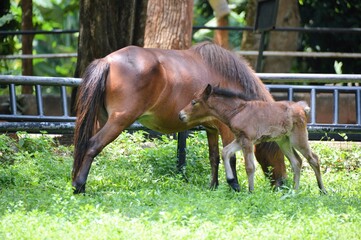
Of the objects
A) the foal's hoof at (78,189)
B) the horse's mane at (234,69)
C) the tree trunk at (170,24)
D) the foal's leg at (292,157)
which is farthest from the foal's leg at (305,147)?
the tree trunk at (170,24)

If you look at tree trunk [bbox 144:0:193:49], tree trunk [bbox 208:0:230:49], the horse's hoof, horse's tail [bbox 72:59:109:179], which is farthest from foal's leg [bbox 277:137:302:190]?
tree trunk [bbox 208:0:230:49]

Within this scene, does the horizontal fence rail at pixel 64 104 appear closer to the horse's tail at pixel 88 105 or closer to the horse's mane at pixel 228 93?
the horse's tail at pixel 88 105

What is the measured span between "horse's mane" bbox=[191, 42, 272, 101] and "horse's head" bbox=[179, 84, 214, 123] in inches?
21.3

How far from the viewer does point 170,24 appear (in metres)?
13.4

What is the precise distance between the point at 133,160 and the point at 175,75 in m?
1.70

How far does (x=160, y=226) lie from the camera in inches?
281

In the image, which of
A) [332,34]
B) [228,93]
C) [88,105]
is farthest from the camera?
[332,34]

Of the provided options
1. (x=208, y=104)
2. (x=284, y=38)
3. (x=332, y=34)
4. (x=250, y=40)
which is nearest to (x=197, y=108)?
(x=208, y=104)

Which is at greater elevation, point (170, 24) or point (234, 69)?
point (234, 69)

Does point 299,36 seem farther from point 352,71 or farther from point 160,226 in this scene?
point 160,226

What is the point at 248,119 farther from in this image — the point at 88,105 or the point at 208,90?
the point at 88,105

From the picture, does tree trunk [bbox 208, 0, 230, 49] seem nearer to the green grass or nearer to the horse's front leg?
the green grass

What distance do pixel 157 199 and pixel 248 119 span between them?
1.61m

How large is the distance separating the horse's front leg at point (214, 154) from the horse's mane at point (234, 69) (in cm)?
75
